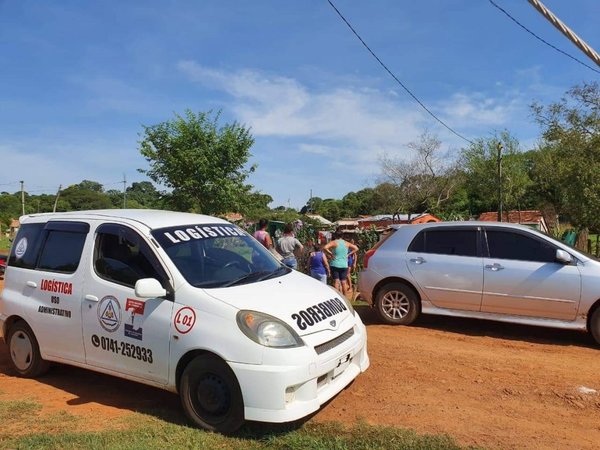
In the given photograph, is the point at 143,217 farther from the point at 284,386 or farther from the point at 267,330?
the point at 284,386

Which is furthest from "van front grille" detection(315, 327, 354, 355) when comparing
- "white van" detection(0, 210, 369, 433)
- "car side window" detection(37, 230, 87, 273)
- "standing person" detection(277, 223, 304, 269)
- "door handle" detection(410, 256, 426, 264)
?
"standing person" detection(277, 223, 304, 269)

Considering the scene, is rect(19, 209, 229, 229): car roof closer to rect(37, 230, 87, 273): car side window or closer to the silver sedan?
rect(37, 230, 87, 273): car side window

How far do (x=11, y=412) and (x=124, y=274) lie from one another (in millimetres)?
1574

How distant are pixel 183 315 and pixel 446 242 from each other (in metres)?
4.87

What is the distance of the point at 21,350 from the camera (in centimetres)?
570

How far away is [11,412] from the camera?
4.69m

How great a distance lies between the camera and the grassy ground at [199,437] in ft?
12.8

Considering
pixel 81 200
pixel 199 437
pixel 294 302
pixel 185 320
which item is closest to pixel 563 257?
pixel 294 302

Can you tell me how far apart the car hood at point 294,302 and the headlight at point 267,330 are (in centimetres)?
5

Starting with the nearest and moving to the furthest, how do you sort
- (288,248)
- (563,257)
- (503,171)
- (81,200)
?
(563,257)
(288,248)
(503,171)
(81,200)

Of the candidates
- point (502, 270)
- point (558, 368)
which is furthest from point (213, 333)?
point (502, 270)

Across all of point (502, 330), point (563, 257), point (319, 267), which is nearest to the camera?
point (563, 257)

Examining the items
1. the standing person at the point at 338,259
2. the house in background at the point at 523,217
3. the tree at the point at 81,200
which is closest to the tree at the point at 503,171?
the house in background at the point at 523,217

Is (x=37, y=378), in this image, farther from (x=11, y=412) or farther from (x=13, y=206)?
(x=13, y=206)
